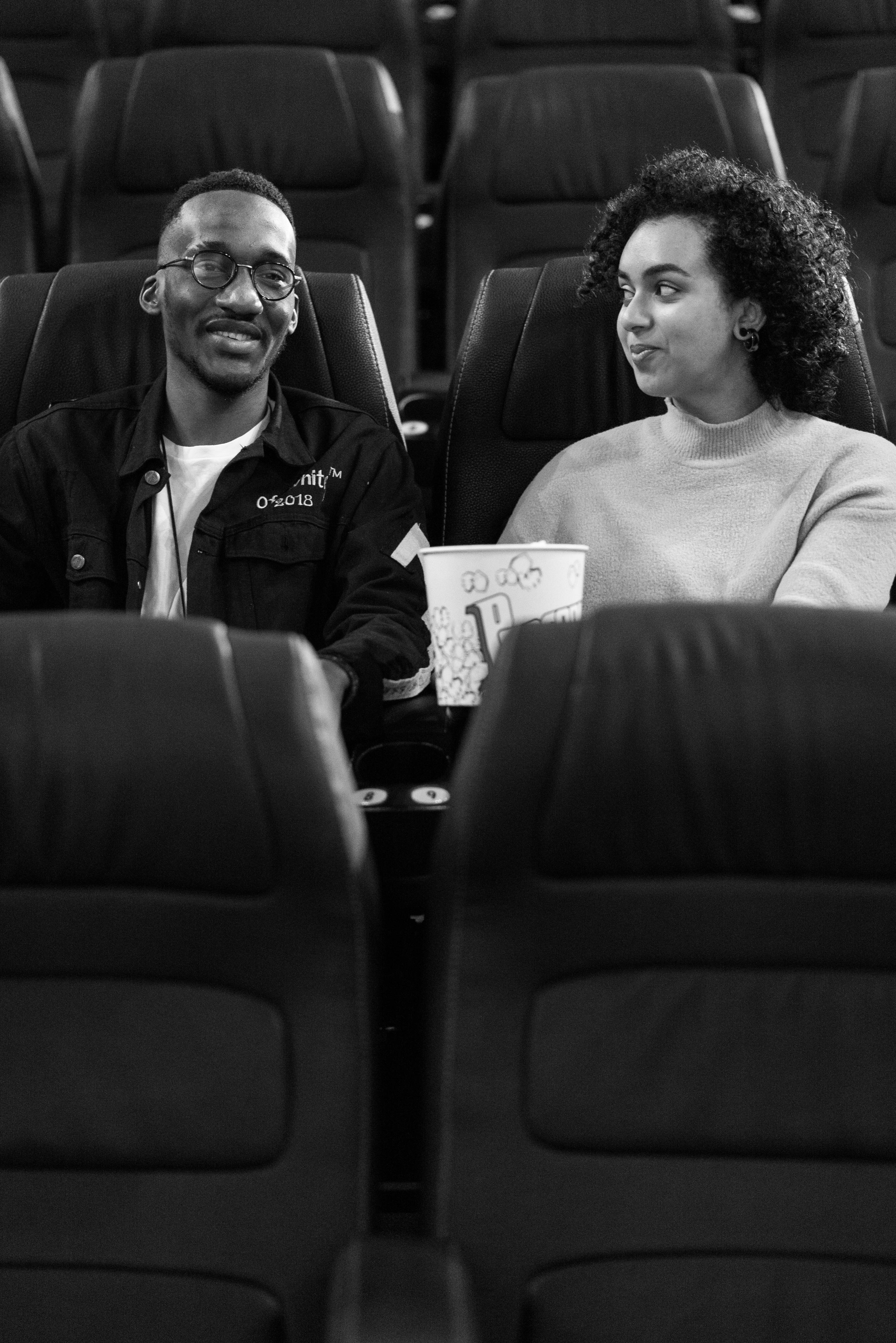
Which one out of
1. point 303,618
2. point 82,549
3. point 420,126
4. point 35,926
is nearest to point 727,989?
point 35,926

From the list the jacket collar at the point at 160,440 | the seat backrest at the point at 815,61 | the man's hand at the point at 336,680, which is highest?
the seat backrest at the point at 815,61

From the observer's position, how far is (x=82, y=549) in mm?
1690

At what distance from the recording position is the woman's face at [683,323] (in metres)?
1.71

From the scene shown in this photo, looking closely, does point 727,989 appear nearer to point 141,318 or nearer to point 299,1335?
point 299,1335

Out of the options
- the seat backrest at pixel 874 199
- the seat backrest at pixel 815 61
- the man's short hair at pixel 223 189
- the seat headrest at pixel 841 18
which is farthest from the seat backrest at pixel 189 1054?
the seat headrest at pixel 841 18

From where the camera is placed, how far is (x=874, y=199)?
2.60m

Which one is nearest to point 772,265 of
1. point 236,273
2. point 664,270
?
point 664,270

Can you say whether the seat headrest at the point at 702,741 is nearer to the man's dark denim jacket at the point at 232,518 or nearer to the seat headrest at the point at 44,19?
the man's dark denim jacket at the point at 232,518

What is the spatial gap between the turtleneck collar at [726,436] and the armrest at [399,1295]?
3.59ft

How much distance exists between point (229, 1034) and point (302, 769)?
0.17m

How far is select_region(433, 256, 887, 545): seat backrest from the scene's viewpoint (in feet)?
5.90

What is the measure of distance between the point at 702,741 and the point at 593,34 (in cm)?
261

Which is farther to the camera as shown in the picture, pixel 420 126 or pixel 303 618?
pixel 420 126

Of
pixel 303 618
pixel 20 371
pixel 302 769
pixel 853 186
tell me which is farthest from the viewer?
pixel 853 186
